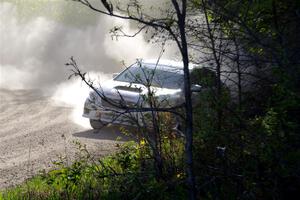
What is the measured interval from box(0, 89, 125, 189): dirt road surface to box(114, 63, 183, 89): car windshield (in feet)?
5.10

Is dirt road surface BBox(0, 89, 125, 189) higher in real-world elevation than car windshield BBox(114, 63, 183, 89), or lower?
lower

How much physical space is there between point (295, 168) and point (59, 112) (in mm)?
11682

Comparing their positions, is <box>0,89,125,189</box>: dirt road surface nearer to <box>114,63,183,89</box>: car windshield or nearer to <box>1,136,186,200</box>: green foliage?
<box>114,63,183,89</box>: car windshield

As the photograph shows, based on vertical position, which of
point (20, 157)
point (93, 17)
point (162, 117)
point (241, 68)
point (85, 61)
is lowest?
point (20, 157)

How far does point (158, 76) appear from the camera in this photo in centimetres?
954

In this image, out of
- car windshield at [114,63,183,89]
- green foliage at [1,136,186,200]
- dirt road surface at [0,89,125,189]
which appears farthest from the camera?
dirt road surface at [0,89,125,189]

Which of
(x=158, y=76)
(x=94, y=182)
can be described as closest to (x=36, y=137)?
(x=158, y=76)

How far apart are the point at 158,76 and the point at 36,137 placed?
13.1ft

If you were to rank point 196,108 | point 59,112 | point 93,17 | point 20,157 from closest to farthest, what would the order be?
point 196,108
point 20,157
point 59,112
point 93,17

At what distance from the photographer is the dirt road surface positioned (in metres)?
9.85

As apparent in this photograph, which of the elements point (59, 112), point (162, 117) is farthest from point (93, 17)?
point (162, 117)

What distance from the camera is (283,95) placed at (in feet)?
14.0

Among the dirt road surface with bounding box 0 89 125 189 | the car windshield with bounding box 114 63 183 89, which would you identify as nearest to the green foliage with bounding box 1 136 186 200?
the car windshield with bounding box 114 63 183 89

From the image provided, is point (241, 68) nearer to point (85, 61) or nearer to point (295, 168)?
point (295, 168)
